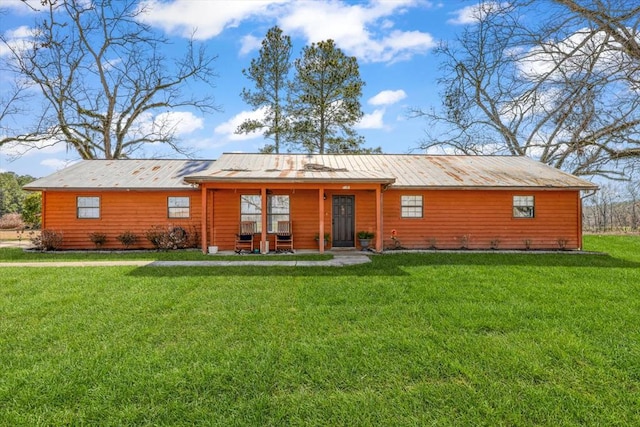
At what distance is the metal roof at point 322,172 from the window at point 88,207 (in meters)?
0.59

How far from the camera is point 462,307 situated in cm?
504

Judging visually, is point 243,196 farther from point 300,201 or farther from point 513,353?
point 513,353

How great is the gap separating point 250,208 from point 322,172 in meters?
2.96

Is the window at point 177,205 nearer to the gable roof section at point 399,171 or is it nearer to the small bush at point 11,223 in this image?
the gable roof section at point 399,171

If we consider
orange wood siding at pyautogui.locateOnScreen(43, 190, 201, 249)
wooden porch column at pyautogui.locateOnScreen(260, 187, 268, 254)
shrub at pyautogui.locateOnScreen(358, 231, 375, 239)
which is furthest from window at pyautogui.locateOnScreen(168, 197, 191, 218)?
shrub at pyautogui.locateOnScreen(358, 231, 375, 239)

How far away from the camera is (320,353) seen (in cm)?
351

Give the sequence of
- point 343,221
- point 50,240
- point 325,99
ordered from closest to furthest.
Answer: point 50,240 → point 343,221 → point 325,99

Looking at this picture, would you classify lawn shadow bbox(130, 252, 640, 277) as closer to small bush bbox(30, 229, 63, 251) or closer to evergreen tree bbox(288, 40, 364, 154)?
small bush bbox(30, 229, 63, 251)

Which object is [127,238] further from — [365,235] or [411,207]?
[411,207]

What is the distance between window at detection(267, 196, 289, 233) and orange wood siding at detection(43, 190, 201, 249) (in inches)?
107

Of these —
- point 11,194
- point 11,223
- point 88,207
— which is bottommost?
point 11,223

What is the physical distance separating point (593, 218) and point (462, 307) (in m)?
33.0

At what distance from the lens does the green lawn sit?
2.60 m

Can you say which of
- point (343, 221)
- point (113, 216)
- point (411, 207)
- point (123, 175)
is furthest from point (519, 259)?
point (123, 175)
